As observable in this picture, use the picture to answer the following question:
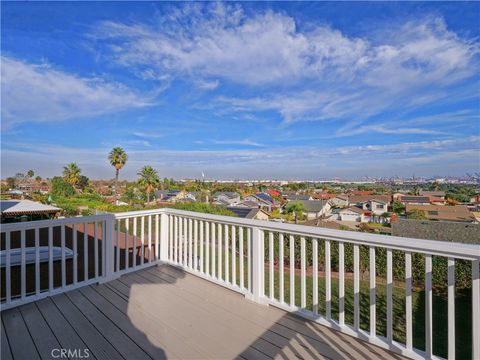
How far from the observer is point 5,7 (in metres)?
4.66

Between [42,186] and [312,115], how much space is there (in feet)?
57.2

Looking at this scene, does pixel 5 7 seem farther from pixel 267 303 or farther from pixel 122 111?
pixel 122 111

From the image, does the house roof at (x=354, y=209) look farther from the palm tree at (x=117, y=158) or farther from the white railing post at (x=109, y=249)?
the palm tree at (x=117, y=158)

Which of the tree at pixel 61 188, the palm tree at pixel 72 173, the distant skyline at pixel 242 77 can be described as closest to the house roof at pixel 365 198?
the distant skyline at pixel 242 77

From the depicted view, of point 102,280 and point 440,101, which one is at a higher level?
point 440,101

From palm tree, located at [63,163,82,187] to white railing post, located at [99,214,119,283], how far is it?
23585mm

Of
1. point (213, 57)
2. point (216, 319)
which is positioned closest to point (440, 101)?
point (213, 57)

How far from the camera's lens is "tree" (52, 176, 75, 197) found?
61.0ft

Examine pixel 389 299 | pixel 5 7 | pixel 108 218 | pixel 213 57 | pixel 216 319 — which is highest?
pixel 213 57

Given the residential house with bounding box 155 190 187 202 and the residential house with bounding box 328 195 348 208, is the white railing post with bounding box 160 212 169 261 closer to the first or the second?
the residential house with bounding box 328 195 348 208

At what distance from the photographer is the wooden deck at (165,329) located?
1.85 meters

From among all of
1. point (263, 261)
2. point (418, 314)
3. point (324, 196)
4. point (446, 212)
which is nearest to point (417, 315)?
point (418, 314)

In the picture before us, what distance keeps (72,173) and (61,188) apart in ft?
16.0

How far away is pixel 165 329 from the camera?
84.9 inches
